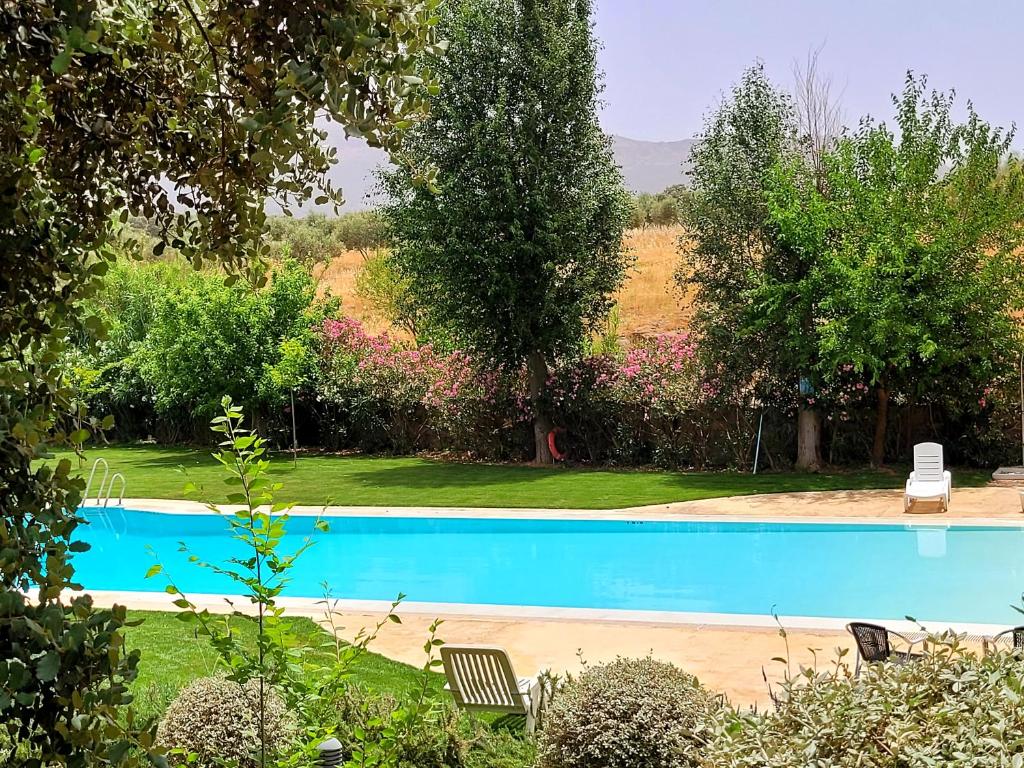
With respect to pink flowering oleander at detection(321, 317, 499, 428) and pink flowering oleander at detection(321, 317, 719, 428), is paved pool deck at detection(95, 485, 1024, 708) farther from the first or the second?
pink flowering oleander at detection(321, 317, 499, 428)

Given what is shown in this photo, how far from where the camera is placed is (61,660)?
1.51m

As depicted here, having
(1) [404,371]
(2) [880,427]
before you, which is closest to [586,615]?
(2) [880,427]

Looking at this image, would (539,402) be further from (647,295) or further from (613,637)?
(647,295)

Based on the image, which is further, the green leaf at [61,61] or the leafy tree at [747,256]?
the leafy tree at [747,256]

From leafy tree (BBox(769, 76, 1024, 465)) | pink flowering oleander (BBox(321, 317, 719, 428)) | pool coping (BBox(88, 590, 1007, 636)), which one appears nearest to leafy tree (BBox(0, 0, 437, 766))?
pool coping (BBox(88, 590, 1007, 636))

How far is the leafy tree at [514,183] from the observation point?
65.4ft

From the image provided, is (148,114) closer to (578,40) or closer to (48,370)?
(48,370)

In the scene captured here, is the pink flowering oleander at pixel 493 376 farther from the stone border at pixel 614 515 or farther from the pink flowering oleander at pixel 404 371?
the stone border at pixel 614 515

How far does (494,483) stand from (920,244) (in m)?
7.73

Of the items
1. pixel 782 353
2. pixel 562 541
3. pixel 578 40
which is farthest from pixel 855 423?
pixel 578 40

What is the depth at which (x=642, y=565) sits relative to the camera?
13344 millimetres

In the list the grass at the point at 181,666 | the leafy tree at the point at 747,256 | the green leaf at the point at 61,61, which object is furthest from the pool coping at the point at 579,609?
the leafy tree at the point at 747,256

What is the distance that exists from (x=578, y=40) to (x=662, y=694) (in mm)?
16960

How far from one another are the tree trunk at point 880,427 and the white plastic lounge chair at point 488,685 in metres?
13.1
